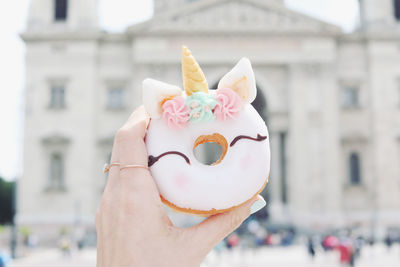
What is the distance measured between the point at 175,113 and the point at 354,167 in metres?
29.2

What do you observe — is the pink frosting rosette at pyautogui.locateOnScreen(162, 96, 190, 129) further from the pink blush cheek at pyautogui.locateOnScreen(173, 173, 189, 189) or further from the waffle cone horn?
the pink blush cheek at pyautogui.locateOnScreen(173, 173, 189, 189)

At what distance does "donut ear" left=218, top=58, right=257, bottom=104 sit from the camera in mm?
4340

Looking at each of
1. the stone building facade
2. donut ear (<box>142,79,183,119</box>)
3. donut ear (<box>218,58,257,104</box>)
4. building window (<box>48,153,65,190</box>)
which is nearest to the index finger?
donut ear (<box>142,79,183,119</box>)

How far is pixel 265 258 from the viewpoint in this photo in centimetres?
2169

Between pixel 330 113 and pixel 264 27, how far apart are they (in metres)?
6.43

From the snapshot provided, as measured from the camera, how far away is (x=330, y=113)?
3033 cm

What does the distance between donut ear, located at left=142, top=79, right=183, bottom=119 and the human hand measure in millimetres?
176

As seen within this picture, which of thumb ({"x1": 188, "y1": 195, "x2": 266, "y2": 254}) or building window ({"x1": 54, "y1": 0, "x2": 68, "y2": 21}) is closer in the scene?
thumb ({"x1": 188, "y1": 195, "x2": 266, "y2": 254})

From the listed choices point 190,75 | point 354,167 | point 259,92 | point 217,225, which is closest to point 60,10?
point 259,92

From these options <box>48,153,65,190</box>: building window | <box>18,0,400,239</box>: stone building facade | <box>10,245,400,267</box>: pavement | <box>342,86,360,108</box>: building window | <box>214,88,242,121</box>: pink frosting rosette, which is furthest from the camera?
<box>342,86,360,108</box>: building window

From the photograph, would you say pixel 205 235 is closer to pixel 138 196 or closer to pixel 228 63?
pixel 138 196

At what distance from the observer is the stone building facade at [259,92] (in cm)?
2983

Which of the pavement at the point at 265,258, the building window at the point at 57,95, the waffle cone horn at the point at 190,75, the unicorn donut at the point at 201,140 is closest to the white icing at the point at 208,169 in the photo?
the unicorn donut at the point at 201,140

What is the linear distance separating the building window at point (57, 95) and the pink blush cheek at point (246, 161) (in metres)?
28.3
